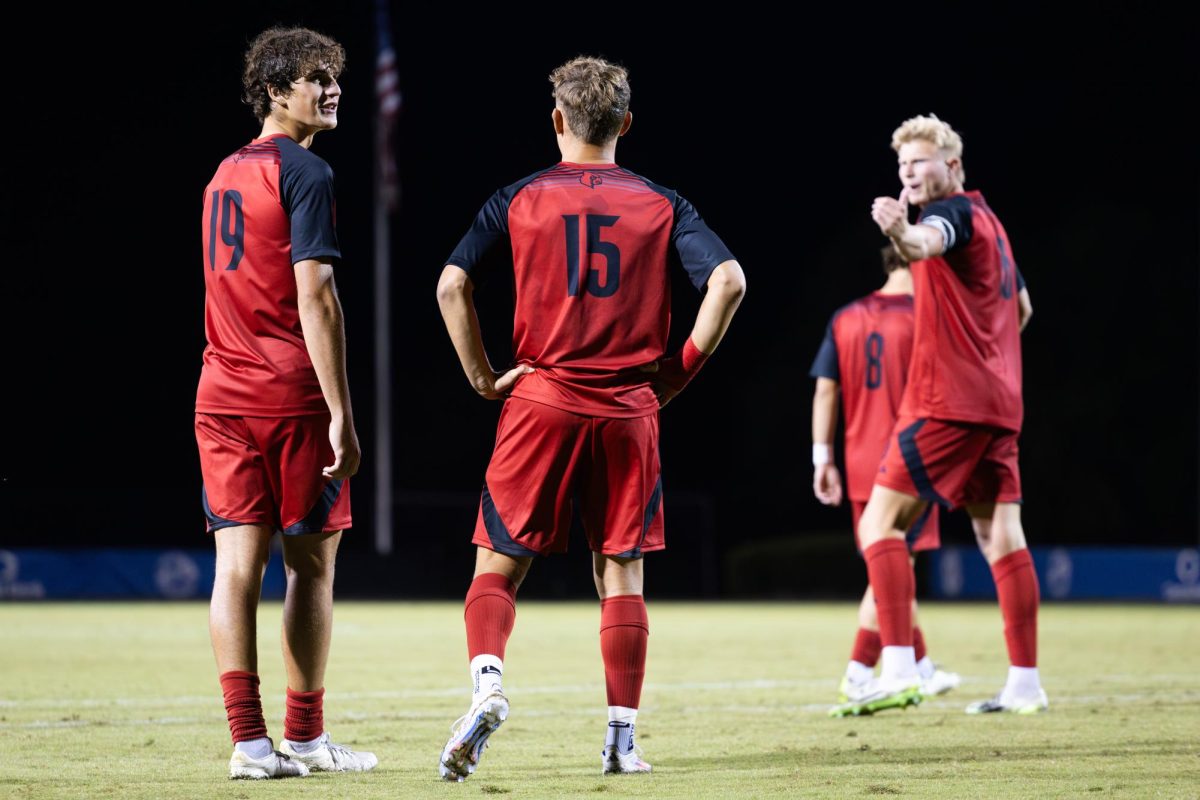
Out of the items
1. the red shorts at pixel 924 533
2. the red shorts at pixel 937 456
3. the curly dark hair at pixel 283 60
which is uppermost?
the curly dark hair at pixel 283 60

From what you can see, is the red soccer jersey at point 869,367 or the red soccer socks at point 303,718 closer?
the red soccer socks at point 303,718

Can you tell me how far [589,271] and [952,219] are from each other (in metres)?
1.86

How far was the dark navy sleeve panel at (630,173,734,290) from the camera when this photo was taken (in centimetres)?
530

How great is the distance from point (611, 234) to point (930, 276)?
2318 millimetres

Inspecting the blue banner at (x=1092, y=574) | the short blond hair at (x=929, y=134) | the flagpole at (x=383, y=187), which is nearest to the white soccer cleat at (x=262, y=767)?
the short blond hair at (x=929, y=134)

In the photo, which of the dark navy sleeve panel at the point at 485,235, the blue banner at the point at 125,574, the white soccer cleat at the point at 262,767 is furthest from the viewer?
the blue banner at the point at 125,574

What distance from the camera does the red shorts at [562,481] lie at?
210 inches

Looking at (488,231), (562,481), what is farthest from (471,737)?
(488,231)

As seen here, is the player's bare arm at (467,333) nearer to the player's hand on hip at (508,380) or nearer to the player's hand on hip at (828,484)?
the player's hand on hip at (508,380)

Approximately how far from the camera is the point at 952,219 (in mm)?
6539

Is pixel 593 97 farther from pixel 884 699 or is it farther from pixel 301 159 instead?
pixel 884 699

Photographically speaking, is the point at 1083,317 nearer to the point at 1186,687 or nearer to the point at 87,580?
the point at 87,580

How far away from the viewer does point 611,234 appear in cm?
534

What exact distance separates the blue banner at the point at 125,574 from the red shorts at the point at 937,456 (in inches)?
713
